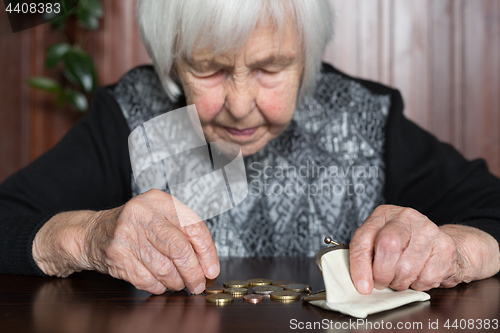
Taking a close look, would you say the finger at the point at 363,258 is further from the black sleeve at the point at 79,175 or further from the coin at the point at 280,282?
the black sleeve at the point at 79,175

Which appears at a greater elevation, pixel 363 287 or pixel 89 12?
pixel 89 12

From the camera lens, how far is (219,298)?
75cm

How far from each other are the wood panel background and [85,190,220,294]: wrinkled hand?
1.90 metres

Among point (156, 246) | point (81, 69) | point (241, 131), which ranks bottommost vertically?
point (156, 246)

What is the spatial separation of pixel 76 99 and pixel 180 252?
191cm

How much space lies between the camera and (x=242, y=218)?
1412 millimetres

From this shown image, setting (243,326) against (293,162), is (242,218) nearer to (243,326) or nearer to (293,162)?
(293,162)

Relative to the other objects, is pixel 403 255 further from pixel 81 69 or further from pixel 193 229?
pixel 81 69

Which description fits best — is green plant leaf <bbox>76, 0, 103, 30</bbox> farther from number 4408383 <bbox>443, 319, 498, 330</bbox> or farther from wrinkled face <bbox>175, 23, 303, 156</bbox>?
number 4408383 <bbox>443, 319, 498, 330</bbox>

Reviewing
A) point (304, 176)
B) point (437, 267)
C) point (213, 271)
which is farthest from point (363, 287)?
point (304, 176)

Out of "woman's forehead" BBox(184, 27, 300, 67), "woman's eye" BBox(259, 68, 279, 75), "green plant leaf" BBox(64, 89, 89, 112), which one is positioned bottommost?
"green plant leaf" BBox(64, 89, 89, 112)

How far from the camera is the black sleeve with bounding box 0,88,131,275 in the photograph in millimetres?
1241

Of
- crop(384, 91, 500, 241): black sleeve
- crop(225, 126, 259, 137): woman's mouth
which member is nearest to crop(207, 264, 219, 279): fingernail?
crop(225, 126, 259, 137): woman's mouth

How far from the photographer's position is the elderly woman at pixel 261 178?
2.69 feet
